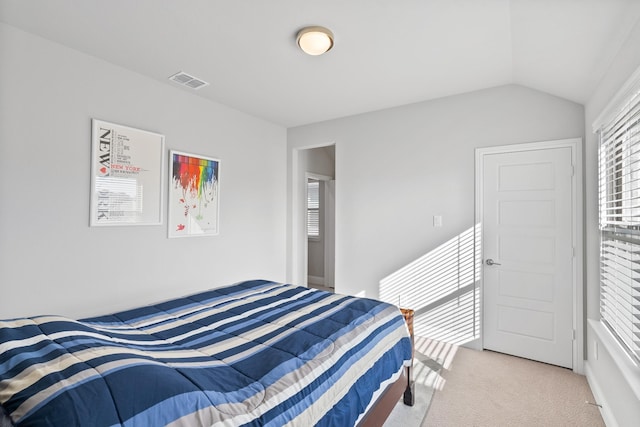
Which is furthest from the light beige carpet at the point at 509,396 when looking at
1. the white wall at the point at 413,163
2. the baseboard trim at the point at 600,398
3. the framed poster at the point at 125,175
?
the framed poster at the point at 125,175

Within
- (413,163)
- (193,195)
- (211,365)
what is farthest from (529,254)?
(193,195)

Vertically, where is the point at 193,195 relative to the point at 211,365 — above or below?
above

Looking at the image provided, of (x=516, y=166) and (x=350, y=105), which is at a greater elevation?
(x=350, y=105)

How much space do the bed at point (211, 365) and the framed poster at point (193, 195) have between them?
1249mm

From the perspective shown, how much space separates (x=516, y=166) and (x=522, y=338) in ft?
5.40

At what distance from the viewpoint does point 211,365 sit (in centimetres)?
124

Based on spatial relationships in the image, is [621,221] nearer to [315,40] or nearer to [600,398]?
[600,398]

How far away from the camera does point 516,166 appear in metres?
3.03

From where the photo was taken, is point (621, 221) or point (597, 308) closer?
point (621, 221)

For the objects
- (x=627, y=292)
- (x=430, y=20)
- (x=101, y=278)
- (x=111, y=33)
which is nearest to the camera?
(x=627, y=292)

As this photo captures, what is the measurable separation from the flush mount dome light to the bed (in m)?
1.84

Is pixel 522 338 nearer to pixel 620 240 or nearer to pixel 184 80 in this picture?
pixel 620 240

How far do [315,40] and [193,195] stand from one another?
2001 millimetres

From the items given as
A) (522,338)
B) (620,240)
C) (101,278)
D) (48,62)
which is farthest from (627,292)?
(48,62)
